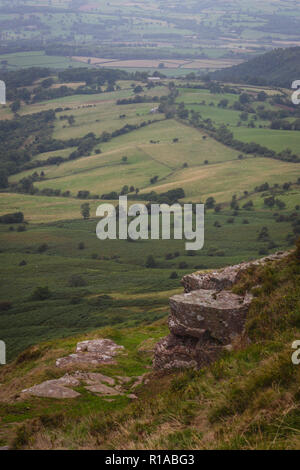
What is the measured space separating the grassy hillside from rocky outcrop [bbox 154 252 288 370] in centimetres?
76

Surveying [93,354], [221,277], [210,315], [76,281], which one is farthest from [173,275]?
[210,315]

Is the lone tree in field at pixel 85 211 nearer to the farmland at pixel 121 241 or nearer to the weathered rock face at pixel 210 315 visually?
the farmland at pixel 121 241

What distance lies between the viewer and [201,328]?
55.3ft

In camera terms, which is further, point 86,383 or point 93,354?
point 93,354

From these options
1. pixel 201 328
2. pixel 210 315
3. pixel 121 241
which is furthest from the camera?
pixel 121 241

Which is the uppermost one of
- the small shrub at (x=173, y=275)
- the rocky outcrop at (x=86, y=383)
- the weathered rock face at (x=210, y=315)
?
the weathered rock face at (x=210, y=315)

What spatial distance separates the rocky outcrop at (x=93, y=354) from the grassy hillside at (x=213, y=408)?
3.71 m

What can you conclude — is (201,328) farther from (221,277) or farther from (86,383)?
(86,383)

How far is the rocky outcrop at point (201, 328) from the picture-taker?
16.1 metres

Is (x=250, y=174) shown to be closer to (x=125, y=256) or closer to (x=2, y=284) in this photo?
(x=125, y=256)

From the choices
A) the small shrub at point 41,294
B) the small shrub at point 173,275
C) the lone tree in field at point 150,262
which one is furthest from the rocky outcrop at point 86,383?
the lone tree in field at point 150,262

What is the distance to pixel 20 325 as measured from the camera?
57500 mm

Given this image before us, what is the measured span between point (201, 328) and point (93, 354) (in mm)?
6527

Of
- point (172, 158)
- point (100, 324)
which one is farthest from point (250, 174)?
point (100, 324)
